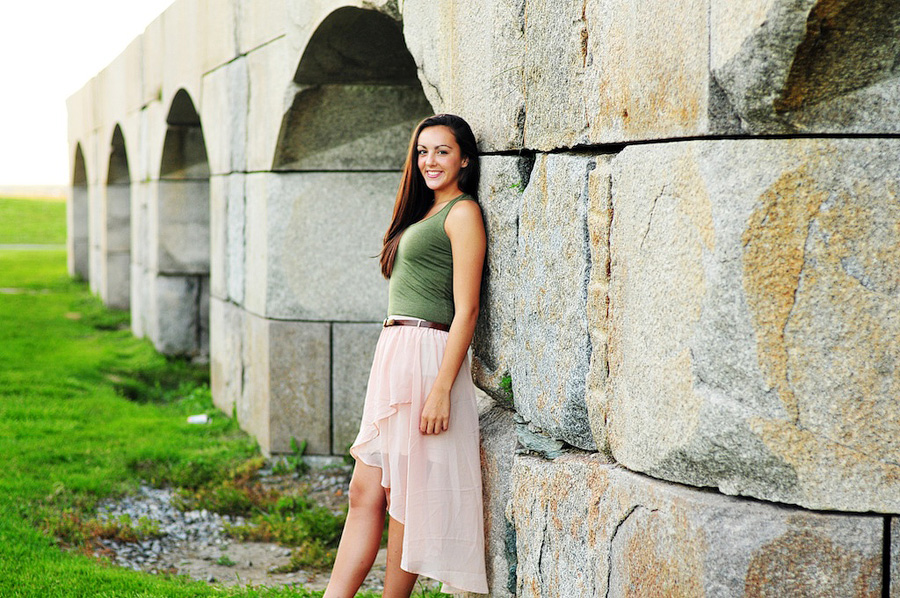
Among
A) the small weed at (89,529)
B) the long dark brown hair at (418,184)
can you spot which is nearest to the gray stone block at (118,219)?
the small weed at (89,529)

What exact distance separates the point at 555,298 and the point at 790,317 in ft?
2.81

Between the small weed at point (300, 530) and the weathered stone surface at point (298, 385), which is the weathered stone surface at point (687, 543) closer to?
the small weed at point (300, 530)

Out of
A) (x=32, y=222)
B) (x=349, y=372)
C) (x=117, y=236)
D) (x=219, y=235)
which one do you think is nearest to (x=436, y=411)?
(x=349, y=372)

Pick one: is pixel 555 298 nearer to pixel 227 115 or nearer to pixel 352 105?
pixel 352 105

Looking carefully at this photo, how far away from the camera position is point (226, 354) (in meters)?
7.57

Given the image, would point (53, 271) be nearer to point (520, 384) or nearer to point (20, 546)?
point (20, 546)

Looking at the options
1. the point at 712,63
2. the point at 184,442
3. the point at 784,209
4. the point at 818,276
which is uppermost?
the point at 712,63

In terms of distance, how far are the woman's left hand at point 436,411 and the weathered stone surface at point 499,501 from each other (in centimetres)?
22

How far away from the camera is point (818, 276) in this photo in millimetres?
2188

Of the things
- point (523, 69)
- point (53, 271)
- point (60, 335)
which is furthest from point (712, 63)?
point (53, 271)

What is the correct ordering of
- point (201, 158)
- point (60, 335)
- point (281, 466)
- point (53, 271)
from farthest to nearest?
point (53, 271)
point (60, 335)
point (201, 158)
point (281, 466)

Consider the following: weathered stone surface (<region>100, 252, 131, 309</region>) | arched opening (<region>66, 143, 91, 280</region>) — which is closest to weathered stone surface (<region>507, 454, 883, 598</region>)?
weathered stone surface (<region>100, 252, 131, 309</region>)

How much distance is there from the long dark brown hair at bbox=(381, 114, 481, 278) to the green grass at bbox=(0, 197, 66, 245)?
2762cm

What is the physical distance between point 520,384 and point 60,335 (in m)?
9.27
